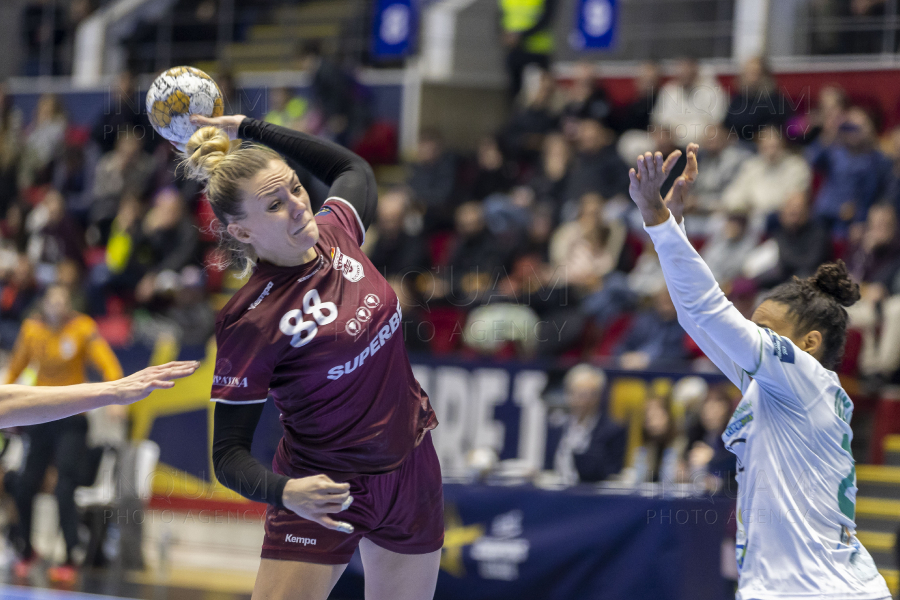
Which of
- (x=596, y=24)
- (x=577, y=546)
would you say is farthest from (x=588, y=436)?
(x=596, y=24)

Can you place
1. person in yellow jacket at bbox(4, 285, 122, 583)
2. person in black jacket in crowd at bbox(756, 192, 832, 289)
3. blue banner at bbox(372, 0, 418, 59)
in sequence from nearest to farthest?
person in black jacket in crowd at bbox(756, 192, 832, 289) < person in yellow jacket at bbox(4, 285, 122, 583) < blue banner at bbox(372, 0, 418, 59)

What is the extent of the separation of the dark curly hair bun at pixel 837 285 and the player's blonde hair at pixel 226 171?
5.33 feet

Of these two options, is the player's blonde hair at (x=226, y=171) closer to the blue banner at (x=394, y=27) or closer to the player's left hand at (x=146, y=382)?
the player's left hand at (x=146, y=382)

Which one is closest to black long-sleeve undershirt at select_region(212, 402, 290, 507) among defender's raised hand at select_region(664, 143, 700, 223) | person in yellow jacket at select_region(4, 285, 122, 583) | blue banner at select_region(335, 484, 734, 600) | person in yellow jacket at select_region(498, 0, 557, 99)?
defender's raised hand at select_region(664, 143, 700, 223)

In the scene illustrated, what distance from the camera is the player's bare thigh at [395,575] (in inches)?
131

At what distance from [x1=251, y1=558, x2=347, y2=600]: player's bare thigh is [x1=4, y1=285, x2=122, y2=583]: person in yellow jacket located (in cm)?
552

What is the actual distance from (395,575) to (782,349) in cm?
137

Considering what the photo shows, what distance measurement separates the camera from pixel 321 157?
379cm

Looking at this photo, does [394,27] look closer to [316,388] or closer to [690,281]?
[316,388]

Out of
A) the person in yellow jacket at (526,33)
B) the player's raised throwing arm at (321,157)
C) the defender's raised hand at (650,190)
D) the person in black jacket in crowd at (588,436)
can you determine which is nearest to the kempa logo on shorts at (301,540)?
the player's raised throwing arm at (321,157)

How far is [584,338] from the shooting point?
881 cm

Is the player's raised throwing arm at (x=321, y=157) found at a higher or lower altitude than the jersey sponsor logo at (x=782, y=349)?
higher

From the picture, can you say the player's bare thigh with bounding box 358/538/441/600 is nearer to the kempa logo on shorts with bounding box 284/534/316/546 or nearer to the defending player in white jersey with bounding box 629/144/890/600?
the kempa logo on shorts with bounding box 284/534/316/546

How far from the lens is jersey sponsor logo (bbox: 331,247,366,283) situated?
3326 mm
